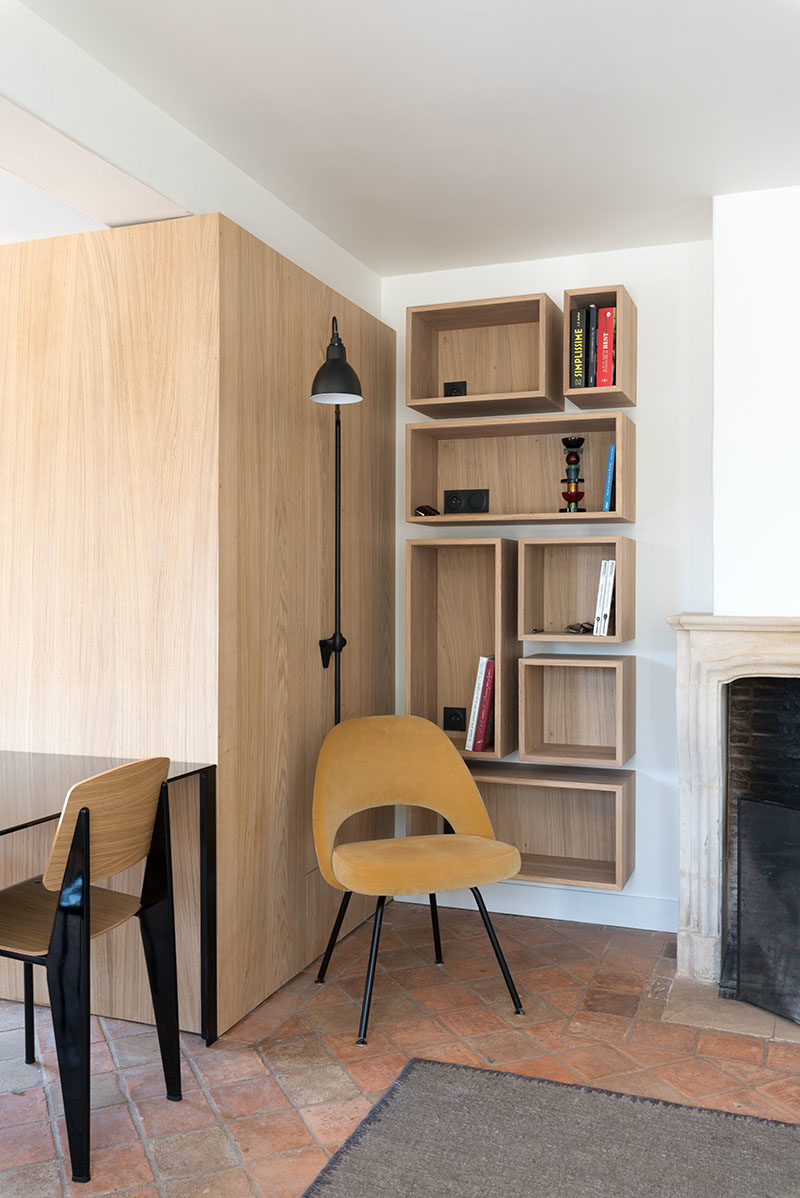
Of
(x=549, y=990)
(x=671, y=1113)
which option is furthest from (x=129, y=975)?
(x=671, y=1113)

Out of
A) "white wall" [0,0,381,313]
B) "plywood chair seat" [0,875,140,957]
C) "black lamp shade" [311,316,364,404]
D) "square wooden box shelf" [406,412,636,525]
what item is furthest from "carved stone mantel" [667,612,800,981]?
"white wall" [0,0,381,313]

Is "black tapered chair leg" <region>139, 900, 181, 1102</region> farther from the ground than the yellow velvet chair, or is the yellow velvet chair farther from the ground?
the yellow velvet chair

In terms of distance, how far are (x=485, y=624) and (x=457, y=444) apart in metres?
0.74

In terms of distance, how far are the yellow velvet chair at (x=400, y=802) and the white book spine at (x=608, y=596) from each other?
70cm

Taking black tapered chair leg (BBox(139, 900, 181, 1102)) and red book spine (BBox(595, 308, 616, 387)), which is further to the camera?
red book spine (BBox(595, 308, 616, 387))

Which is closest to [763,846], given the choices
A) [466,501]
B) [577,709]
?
[577,709]

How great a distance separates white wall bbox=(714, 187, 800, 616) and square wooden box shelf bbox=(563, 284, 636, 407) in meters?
0.34

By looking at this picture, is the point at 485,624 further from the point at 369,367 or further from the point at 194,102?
the point at 194,102

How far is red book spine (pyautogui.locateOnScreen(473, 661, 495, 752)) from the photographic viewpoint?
3.71 m

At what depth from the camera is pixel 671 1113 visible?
2.40m

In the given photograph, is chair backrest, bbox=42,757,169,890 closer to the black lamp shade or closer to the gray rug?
the gray rug

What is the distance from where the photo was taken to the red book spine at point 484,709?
371cm

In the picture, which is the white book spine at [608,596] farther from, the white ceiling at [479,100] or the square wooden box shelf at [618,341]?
the white ceiling at [479,100]

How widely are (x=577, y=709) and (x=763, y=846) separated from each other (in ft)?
3.06
